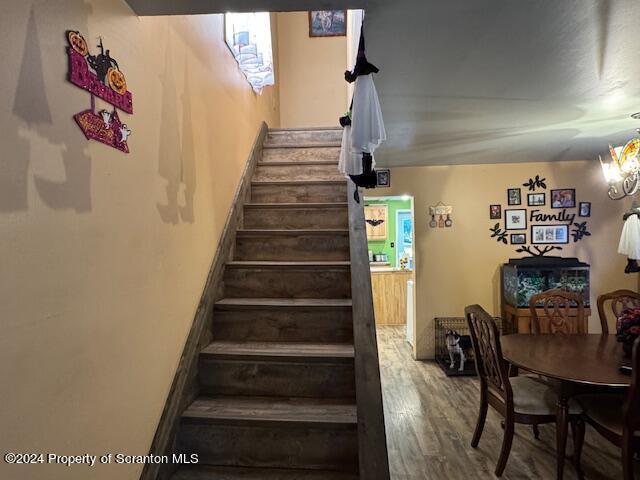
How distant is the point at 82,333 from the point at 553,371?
2294 millimetres

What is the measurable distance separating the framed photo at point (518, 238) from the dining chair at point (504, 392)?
203 centimetres

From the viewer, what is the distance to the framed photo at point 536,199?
423 centimetres

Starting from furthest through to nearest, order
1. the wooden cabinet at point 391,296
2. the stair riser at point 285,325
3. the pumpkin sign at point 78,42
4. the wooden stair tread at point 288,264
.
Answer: the wooden cabinet at point 391,296 → the wooden stair tread at point 288,264 → the stair riser at point 285,325 → the pumpkin sign at point 78,42

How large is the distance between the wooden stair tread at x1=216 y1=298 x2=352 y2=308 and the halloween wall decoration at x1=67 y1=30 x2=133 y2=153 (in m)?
1.05

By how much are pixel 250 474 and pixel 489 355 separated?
168 centimetres

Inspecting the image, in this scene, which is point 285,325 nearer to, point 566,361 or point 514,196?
point 566,361

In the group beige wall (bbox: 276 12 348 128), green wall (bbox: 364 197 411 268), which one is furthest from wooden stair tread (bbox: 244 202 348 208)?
green wall (bbox: 364 197 411 268)

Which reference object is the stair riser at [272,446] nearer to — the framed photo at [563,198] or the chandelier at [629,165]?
the chandelier at [629,165]

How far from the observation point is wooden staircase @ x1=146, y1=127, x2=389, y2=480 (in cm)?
148

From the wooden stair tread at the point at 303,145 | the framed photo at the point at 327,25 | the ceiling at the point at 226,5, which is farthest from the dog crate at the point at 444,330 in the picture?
the framed photo at the point at 327,25

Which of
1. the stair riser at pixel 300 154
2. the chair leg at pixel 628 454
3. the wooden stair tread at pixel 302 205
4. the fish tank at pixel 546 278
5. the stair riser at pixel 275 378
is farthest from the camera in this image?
the fish tank at pixel 546 278

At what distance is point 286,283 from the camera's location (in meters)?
2.21

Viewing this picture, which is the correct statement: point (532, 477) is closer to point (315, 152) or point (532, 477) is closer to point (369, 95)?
point (369, 95)

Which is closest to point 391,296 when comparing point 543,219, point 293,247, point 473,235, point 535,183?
point 473,235
